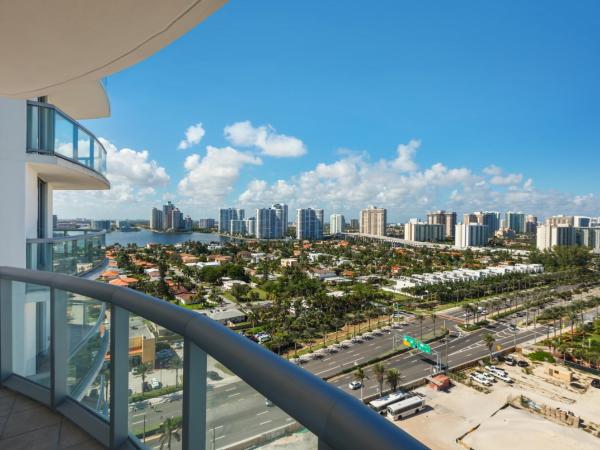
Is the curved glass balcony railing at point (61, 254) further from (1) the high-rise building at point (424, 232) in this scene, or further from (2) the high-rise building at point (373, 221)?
(2) the high-rise building at point (373, 221)

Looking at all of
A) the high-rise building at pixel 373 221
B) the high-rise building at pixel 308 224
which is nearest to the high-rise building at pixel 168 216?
the high-rise building at pixel 308 224

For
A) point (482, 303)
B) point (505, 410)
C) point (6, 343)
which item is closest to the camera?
point (6, 343)

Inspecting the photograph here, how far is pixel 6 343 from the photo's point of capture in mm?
1638

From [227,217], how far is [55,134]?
81.1 m

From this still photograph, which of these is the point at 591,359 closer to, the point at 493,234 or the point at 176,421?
the point at 176,421

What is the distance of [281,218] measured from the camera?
74.2 metres

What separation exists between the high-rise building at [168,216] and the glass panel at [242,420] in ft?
287

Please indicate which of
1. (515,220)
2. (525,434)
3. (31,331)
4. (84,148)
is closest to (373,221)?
(515,220)

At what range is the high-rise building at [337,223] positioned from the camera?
85312 mm

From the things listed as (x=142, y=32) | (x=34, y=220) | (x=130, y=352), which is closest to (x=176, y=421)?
(x=130, y=352)

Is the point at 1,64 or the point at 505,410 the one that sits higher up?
the point at 1,64

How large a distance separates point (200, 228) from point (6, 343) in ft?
302

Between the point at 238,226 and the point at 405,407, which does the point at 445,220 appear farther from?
the point at 405,407

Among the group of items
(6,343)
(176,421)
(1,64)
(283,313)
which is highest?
(1,64)
